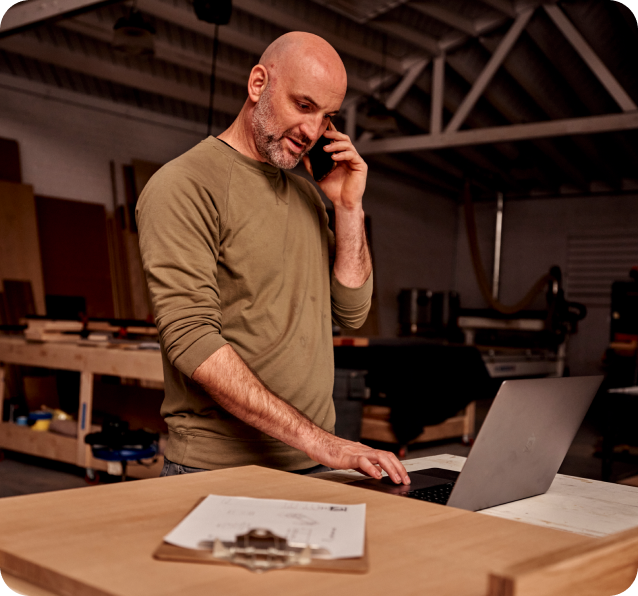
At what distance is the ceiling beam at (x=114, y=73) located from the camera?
6395 mm

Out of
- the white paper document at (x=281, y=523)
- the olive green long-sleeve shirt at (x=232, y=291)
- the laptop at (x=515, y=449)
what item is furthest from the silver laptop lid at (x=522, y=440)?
the olive green long-sleeve shirt at (x=232, y=291)

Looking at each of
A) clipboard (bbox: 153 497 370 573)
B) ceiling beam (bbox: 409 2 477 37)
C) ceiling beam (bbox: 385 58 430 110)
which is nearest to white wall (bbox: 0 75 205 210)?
ceiling beam (bbox: 385 58 430 110)

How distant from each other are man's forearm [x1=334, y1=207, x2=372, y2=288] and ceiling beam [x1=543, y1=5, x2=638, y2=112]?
6.01m

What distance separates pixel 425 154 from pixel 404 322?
257 centimetres

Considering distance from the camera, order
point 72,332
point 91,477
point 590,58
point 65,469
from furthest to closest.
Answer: point 590,58, point 72,332, point 65,469, point 91,477

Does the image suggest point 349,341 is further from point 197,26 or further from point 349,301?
point 197,26

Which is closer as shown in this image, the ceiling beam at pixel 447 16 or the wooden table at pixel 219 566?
the wooden table at pixel 219 566

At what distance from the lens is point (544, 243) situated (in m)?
11.7

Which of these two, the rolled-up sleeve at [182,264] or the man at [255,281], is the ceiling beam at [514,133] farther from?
the rolled-up sleeve at [182,264]

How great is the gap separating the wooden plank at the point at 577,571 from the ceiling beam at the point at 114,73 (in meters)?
6.91

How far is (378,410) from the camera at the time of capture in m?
5.00

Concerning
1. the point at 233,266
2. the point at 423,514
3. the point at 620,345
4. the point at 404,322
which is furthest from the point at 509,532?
the point at 404,322

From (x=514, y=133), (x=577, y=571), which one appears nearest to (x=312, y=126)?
(x=577, y=571)

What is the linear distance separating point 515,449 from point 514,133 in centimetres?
696
